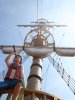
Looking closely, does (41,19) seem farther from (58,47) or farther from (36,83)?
(36,83)


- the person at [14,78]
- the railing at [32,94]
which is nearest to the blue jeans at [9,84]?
the person at [14,78]

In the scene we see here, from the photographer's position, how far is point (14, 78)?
550cm

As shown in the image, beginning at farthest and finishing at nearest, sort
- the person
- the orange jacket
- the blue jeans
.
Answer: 1. the orange jacket
2. the blue jeans
3. the person

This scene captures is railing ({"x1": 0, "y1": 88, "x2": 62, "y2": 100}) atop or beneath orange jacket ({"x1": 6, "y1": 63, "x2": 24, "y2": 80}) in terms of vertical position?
beneath

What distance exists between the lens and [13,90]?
17.1 feet

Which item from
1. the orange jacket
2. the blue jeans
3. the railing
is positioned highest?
the orange jacket

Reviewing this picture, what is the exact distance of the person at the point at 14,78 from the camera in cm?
511

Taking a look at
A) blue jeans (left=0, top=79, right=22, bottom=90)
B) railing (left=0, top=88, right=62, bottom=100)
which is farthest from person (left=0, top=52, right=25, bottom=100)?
railing (left=0, top=88, right=62, bottom=100)

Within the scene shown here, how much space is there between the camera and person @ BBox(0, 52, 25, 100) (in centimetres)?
511

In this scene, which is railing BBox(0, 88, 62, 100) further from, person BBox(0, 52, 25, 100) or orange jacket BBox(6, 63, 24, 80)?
orange jacket BBox(6, 63, 24, 80)

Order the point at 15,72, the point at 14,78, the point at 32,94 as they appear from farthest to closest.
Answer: the point at 15,72 < the point at 14,78 < the point at 32,94

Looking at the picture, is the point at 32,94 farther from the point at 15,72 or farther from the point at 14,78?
the point at 15,72

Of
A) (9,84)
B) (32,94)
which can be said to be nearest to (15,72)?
(9,84)

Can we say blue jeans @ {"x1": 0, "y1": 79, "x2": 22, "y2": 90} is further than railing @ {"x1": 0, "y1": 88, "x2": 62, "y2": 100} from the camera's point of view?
Yes
